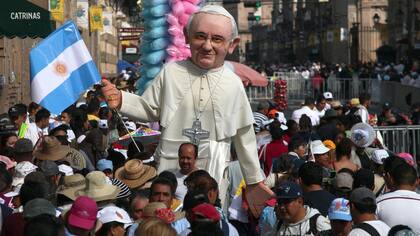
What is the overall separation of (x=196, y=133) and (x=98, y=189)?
1361mm

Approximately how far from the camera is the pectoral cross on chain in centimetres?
911

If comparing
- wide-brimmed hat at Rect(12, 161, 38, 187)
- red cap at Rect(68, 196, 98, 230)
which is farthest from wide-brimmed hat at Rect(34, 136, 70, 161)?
red cap at Rect(68, 196, 98, 230)

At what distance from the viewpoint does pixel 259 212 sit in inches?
358

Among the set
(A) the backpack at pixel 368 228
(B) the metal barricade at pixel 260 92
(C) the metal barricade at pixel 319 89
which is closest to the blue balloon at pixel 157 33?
(A) the backpack at pixel 368 228

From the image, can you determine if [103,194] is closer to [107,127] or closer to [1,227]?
[1,227]

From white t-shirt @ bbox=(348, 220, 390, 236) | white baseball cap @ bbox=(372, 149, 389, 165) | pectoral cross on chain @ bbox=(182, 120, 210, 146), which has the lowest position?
white baseball cap @ bbox=(372, 149, 389, 165)

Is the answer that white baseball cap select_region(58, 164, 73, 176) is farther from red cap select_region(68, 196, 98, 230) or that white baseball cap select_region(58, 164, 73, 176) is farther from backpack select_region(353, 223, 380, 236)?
backpack select_region(353, 223, 380, 236)

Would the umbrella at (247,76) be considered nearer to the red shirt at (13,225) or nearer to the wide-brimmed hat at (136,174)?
the wide-brimmed hat at (136,174)

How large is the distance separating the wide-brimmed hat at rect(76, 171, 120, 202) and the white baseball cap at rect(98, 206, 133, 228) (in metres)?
0.36

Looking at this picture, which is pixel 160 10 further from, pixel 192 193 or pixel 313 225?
pixel 192 193

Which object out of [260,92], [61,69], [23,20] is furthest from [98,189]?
[260,92]

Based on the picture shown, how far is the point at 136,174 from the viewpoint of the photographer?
30.9 ft

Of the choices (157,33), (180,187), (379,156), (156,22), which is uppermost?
(156,22)

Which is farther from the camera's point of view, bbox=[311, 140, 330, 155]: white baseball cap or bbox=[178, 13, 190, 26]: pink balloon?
bbox=[178, 13, 190, 26]: pink balloon
